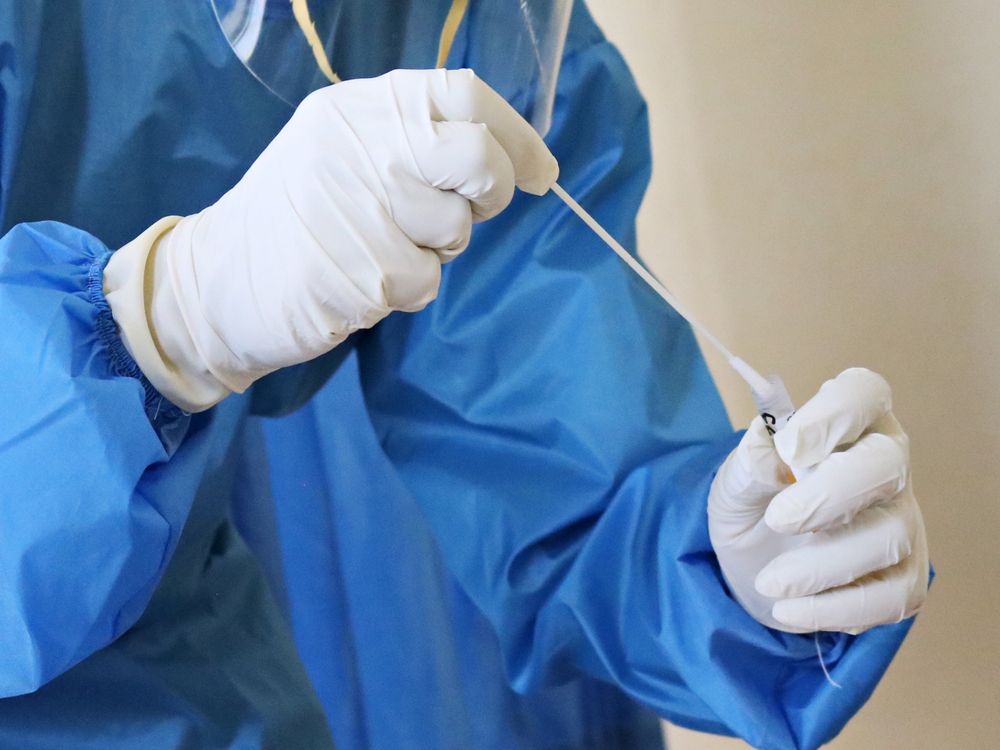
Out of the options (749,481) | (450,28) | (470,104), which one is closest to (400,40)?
(450,28)

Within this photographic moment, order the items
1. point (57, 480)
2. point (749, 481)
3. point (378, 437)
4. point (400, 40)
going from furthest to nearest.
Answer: point (378, 437)
point (400, 40)
point (749, 481)
point (57, 480)

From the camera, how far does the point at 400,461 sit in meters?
0.83

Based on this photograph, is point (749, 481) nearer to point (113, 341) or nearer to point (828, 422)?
point (828, 422)

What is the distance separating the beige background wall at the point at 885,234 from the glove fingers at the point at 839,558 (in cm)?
28

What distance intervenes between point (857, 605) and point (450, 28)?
457mm

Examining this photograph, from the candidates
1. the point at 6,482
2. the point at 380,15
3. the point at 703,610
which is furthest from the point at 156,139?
the point at 703,610

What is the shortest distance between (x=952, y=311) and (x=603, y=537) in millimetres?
351

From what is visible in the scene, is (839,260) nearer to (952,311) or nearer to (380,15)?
(952,311)

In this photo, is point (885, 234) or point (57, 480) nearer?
point (57, 480)

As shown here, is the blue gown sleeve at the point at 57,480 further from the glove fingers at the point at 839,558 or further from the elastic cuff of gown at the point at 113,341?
the glove fingers at the point at 839,558

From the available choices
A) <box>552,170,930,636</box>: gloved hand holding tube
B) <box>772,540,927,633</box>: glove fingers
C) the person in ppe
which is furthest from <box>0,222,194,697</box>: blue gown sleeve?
<box>772,540,927,633</box>: glove fingers

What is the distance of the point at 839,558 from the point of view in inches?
22.9

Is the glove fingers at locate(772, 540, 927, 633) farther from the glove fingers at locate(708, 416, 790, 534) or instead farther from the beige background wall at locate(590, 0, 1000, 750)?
the beige background wall at locate(590, 0, 1000, 750)

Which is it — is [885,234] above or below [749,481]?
above
